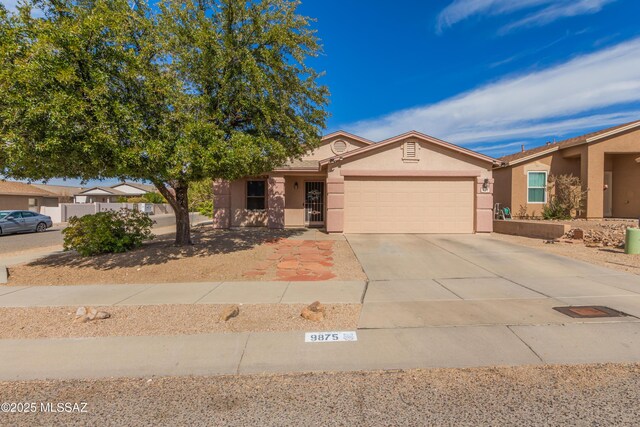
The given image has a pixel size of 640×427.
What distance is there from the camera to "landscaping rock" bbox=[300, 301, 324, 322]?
484 cm

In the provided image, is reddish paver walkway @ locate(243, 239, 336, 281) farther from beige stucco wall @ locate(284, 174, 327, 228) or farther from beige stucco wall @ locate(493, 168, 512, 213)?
beige stucco wall @ locate(493, 168, 512, 213)

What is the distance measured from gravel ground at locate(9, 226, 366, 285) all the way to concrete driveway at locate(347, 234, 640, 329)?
3.83ft

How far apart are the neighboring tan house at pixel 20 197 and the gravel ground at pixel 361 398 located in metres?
34.1

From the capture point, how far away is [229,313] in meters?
4.95

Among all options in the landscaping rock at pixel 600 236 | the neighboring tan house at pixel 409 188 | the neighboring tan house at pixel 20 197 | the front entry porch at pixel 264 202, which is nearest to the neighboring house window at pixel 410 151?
the neighboring tan house at pixel 409 188

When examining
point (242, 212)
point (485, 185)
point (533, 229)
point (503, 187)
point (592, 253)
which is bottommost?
point (592, 253)

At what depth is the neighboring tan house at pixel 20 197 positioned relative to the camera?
2803 cm

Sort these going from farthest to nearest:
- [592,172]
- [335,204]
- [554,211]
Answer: [554,211] < [592,172] < [335,204]

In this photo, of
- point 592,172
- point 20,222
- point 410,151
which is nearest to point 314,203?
point 410,151

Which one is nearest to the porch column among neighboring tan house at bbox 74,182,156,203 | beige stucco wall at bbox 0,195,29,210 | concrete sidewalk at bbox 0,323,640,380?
concrete sidewalk at bbox 0,323,640,380

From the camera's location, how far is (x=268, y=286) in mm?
6730

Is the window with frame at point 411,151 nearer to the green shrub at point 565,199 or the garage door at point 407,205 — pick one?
the garage door at point 407,205

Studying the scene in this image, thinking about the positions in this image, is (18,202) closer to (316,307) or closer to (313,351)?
(316,307)

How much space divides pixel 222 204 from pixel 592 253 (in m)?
14.8
